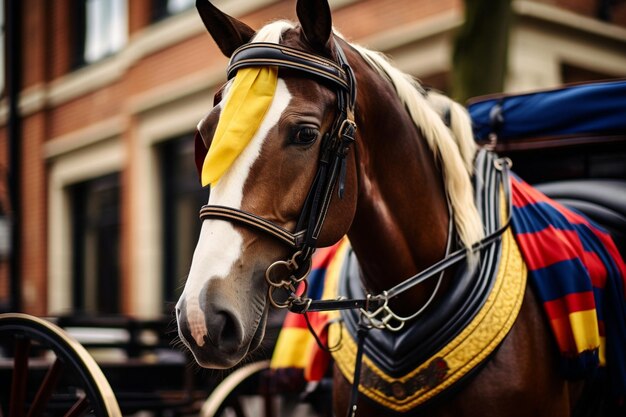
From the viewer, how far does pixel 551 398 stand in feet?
7.86

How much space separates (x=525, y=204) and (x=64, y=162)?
1028cm

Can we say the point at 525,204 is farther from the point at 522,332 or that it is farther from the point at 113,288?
the point at 113,288

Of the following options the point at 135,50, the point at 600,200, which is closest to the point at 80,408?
the point at 600,200

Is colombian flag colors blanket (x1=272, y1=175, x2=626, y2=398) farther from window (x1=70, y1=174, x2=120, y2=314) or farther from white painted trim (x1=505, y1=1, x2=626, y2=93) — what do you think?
window (x1=70, y1=174, x2=120, y2=314)

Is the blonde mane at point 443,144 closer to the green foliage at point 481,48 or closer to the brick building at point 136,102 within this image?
the green foliage at point 481,48

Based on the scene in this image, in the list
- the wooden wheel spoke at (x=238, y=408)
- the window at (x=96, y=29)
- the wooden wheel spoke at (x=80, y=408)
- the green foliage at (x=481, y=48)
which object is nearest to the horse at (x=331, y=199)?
the wooden wheel spoke at (x=80, y=408)

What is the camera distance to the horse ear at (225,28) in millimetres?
2291

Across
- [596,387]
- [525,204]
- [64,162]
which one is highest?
[64,162]

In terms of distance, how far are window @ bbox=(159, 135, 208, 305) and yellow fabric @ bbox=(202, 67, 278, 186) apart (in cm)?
770

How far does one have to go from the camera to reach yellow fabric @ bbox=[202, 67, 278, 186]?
1.99m

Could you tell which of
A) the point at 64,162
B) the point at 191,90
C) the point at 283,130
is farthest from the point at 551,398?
the point at 64,162

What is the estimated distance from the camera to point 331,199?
2.08 metres

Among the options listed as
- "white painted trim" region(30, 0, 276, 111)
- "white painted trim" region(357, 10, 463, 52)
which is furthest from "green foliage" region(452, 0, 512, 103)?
"white painted trim" region(30, 0, 276, 111)

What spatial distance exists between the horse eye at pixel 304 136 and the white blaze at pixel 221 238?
0.07m
